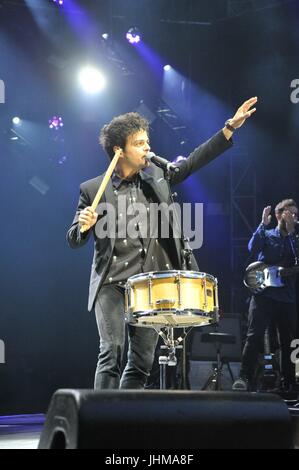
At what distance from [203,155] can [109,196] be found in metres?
0.72

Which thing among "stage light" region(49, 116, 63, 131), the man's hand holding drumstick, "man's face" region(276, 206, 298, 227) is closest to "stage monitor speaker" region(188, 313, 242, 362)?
"man's face" region(276, 206, 298, 227)

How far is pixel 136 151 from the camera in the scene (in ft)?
14.5

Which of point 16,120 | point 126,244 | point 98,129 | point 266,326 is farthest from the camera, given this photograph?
point 98,129

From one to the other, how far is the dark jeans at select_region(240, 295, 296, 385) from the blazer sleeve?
420 cm

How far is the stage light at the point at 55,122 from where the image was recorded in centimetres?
1030

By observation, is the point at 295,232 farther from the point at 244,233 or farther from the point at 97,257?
the point at 97,257

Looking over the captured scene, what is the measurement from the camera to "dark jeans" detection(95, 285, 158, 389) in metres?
3.97

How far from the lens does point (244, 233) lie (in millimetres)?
10961

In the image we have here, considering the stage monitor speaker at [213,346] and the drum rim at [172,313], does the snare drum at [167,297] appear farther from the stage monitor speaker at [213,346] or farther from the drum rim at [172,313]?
the stage monitor speaker at [213,346]

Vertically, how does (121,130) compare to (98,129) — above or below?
below

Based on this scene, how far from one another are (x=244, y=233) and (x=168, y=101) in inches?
104

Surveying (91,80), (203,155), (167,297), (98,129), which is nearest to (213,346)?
(98,129)

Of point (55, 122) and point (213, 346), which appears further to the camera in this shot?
point (55, 122)

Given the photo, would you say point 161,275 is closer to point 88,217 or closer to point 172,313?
Result: point 172,313
